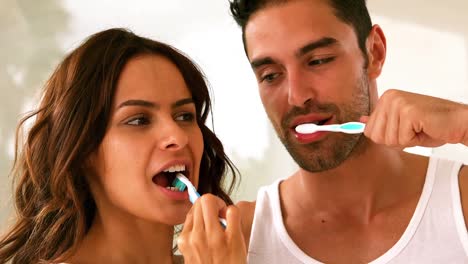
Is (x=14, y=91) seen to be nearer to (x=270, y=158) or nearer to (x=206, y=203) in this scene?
(x=270, y=158)

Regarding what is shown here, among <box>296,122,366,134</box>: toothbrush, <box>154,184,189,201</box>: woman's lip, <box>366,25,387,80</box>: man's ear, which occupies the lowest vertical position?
<box>154,184,189,201</box>: woman's lip

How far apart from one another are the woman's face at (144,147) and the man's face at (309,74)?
199 mm

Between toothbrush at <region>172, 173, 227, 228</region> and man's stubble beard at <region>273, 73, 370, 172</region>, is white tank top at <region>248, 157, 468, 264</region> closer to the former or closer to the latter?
man's stubble beard at <region>273, 73, 370, 172</region>

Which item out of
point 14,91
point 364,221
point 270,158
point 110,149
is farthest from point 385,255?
point 14,91

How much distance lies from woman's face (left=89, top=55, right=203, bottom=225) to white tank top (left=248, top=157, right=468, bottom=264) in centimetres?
23

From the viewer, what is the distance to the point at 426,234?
3.59 feet

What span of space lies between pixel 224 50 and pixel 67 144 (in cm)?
89

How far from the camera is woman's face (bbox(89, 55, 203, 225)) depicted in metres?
0.98

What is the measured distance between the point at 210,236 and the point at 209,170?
0.41m

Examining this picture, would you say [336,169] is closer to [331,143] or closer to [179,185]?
[331,143]

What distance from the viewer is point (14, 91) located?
1585mm

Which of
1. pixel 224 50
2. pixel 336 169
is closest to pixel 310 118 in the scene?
pixel 336 169

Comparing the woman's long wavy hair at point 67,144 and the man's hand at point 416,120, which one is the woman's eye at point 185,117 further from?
the man's hand at point 416,120

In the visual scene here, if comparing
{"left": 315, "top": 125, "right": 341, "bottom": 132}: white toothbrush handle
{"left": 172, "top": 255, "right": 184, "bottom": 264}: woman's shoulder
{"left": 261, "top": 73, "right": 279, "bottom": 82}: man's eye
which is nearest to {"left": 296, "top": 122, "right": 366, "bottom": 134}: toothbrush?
{"left": 315, "top": 125, "right": 341, "bottom": 132}: white toothbrush handle
